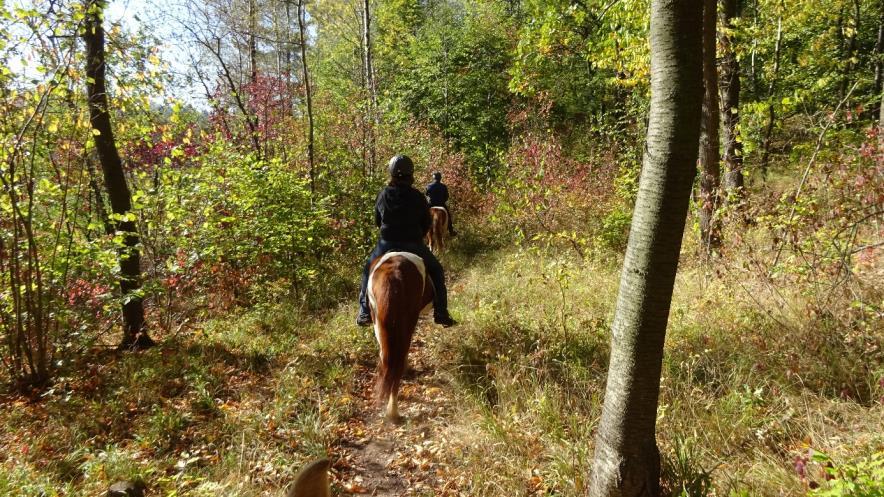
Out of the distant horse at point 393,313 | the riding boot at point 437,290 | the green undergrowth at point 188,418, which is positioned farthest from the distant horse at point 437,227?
the distant horse at point 393,313

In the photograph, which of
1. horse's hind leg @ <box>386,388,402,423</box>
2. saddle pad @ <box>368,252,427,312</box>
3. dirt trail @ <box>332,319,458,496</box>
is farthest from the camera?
saddle pad @ <box>368,252,427,312</box>

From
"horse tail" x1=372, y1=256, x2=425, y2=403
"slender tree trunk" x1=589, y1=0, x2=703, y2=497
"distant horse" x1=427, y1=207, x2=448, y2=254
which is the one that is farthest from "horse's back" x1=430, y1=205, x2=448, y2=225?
"slender tree trunk" x1=589, y1=0, x2=703, y2=497

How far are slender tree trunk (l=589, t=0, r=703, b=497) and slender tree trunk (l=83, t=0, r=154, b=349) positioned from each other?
5.48 meters

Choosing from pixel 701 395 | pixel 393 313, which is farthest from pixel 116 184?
pixel 701 395

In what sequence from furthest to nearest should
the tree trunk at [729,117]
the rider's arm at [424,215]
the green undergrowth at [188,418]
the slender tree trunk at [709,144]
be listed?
the tree trunk at [729,117] → the slender tree trunk at [709,144] → the rider's arm at [424,215] → the green undergrowth at [188,418]

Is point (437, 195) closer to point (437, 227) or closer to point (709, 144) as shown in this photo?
Answer: point (437, 227)

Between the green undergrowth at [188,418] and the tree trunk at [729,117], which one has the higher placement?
the tree trunk at [729,117]

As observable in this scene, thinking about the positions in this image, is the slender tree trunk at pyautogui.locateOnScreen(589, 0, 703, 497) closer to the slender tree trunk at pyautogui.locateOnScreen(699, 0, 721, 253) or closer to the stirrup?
the stirrup

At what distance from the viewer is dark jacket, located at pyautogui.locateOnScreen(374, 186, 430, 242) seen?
5602mm

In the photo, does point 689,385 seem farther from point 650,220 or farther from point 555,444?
point 650,220

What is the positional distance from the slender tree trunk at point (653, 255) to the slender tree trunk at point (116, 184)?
548 cm

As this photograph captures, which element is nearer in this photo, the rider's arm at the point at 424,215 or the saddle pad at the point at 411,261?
the saddle pad at the point at 411,261

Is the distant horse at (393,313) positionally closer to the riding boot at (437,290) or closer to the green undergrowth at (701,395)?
the riding boot at (437,290)

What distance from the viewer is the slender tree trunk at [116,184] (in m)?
5.39
